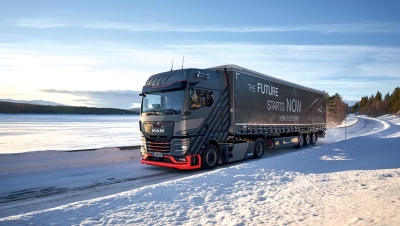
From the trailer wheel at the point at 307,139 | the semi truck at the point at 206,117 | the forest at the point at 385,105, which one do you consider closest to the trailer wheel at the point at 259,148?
the semi truck at the point at 206,117

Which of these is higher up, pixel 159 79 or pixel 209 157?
pixel 159 79

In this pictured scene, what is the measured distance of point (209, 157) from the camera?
→ 1087 cm

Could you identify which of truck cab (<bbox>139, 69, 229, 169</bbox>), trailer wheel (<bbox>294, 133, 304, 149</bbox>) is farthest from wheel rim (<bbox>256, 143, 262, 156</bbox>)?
trailer wheel (<bbox>294, 133, 304, 149</bbox>)

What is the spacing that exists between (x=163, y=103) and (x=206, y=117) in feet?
5.37

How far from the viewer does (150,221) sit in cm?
445

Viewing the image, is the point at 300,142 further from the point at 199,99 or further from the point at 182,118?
the point at 182,118

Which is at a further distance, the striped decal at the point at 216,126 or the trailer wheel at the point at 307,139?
the trailer wheel at the point at 307,139

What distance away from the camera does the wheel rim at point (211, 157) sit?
10.8 meters

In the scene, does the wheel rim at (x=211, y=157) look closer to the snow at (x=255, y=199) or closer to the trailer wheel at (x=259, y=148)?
the snow at (x=255, y=199)

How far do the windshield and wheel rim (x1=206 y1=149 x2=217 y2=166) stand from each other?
2.10m

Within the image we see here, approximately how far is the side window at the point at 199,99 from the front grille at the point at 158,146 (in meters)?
1.54

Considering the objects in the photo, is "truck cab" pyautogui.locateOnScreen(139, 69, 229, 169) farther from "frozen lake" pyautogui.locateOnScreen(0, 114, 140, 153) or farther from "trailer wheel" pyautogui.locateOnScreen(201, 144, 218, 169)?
"frozen lake" pyautogui.locateOnScreen(0, 114, 140, 153)

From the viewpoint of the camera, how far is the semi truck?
9961mm

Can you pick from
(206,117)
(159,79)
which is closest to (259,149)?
(206,117)
